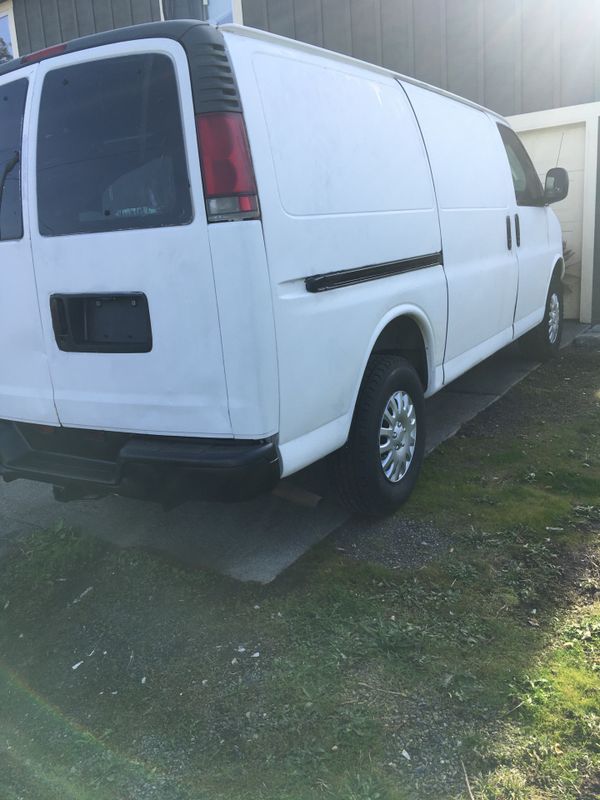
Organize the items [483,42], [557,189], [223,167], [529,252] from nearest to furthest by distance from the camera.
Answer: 1. [223,167]
2. [529,252]
3. [557,189]
4. [483,42]

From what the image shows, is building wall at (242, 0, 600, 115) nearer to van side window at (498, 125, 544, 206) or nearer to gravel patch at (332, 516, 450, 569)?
van side window at (498, 125, 544, 206)

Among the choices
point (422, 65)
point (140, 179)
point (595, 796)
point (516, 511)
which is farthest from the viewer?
point (422, 65)

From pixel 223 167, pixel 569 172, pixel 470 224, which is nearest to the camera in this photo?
pixel 223 167

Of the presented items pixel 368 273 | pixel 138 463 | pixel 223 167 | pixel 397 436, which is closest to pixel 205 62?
pixel 223 167

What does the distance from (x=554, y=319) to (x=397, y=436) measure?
386 cm

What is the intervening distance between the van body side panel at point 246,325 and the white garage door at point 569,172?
270 inches

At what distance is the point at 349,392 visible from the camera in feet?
11.0

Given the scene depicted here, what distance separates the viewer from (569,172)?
845 cm

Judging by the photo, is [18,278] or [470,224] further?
[470,224]

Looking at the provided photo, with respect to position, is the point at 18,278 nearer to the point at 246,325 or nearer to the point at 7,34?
the point at 246,325

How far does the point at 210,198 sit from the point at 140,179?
357mm

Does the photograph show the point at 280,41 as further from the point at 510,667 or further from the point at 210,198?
the point at 510,667

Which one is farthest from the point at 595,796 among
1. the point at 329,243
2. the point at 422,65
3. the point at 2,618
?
the point at 422,65

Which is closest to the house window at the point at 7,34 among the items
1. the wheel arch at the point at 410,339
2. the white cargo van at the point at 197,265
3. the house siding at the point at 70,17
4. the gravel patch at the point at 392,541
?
the house siding at the point at 70,17
